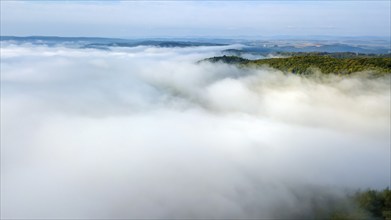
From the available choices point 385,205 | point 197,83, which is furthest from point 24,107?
point 385,205

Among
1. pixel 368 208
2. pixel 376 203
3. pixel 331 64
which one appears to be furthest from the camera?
pixel 331 64

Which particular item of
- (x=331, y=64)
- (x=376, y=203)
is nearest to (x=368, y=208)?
(x=376, y=203)

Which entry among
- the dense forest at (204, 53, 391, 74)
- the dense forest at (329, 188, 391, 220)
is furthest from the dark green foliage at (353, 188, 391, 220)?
the dense forest at (204, 53, 391, 74)

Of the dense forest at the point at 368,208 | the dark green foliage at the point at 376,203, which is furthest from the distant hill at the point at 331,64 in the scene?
the dense forest at the point at 368,208

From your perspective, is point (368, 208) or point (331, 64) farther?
point (331, 64)

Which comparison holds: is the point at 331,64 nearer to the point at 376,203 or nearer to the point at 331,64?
the point at 331,64

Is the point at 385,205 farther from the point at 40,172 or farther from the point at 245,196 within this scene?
the point at 40,172

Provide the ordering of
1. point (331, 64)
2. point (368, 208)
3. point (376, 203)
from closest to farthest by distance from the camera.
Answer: point (368, 208)
point (376, 203)
point (331, 64)

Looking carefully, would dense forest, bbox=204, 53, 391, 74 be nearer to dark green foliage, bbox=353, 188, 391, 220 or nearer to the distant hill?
the distant hill

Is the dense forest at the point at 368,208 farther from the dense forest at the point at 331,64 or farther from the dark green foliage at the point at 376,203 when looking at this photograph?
the dense forest at the point at 331,64

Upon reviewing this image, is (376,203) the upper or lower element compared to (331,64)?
lower

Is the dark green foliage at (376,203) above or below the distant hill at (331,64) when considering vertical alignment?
below
